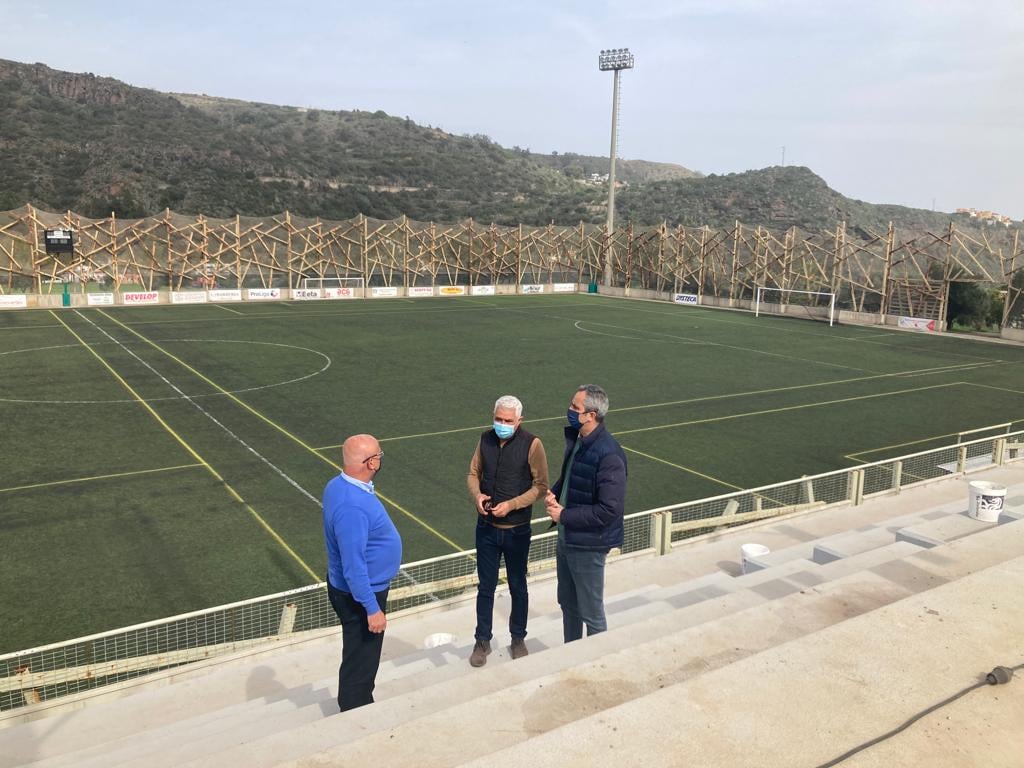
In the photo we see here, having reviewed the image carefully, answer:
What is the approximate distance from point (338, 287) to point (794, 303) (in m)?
30.0

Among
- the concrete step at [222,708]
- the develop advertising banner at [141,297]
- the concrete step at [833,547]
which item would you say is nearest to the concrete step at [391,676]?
the concrete step at [222,708]

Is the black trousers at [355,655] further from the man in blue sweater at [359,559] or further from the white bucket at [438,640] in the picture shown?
the white bucket at [438,640]

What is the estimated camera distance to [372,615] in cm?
525

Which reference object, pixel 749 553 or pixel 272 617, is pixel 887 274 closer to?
pixel 749 553

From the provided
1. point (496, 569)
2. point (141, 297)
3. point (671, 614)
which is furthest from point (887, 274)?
point (496, 569)

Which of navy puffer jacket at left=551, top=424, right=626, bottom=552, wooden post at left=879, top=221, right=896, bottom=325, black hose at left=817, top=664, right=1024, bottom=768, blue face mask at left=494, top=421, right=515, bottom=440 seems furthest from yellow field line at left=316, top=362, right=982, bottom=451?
wooden post at left=879, top=221, right=896, bottom=325

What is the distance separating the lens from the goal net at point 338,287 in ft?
176

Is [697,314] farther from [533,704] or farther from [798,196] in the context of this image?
[798,196]

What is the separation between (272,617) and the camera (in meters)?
8.16

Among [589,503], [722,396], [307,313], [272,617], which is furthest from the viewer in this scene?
[307,313]

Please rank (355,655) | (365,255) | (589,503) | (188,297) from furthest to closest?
(365,255) → (188,297) → (589,503) → (355,655)

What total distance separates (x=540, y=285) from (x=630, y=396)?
40.7 meters

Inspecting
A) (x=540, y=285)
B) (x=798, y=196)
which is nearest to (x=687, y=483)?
(x=540, y=285)

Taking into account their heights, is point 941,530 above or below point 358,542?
below
